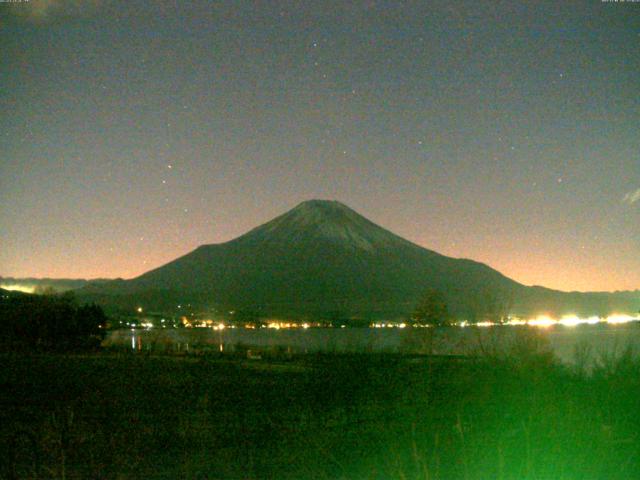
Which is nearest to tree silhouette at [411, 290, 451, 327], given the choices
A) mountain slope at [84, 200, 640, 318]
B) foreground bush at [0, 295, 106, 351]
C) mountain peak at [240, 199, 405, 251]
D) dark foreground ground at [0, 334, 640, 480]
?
foreground bush at [0, 295, 106, 351]

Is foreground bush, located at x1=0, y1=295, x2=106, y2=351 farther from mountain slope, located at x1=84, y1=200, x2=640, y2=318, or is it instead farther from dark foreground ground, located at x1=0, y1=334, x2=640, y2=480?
mountain slope, located at x1=84, y1=200, x2=640, y2=318

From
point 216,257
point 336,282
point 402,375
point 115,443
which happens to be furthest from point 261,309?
point 115,443

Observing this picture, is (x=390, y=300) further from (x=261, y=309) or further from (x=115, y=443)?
(x=115, y=443)

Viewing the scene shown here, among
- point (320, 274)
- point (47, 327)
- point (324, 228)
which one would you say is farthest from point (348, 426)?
point (324, 228)

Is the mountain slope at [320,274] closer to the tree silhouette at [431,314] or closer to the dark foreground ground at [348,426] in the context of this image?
the tree silhouette at [431,314]

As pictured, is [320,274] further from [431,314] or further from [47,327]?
[47,327]

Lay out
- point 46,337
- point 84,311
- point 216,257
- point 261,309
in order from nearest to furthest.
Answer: point 46,337, point 84,311, point 261,309, point 216,257

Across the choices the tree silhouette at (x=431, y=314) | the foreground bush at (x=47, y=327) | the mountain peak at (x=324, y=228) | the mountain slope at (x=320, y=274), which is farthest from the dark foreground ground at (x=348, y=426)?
the mountain peak at (x=324, y=228)
